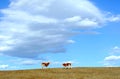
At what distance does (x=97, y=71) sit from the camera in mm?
56656

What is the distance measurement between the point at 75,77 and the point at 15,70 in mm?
14305

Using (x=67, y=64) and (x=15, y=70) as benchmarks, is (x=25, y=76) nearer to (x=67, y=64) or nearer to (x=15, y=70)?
(x=15, y=70)

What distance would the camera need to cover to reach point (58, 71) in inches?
2222

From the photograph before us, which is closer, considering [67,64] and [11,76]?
[11,76]

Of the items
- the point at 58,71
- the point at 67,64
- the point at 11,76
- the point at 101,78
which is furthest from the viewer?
the point at 67,64

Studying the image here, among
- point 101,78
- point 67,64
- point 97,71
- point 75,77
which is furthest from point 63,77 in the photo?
point 67,64

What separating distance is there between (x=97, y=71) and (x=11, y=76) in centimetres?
1524

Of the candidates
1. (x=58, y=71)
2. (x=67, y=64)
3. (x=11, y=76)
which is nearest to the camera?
(x=11, y=76)

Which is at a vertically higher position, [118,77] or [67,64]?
[67,64]

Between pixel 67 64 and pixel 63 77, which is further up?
pixel 67 64

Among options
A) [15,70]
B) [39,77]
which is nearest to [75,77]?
[39,77]

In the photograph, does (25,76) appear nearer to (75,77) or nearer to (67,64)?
(75,77)

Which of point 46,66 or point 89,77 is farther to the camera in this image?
point 46,66

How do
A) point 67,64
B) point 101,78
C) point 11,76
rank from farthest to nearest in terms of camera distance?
point 67,64
point 11,76
point 101,78
